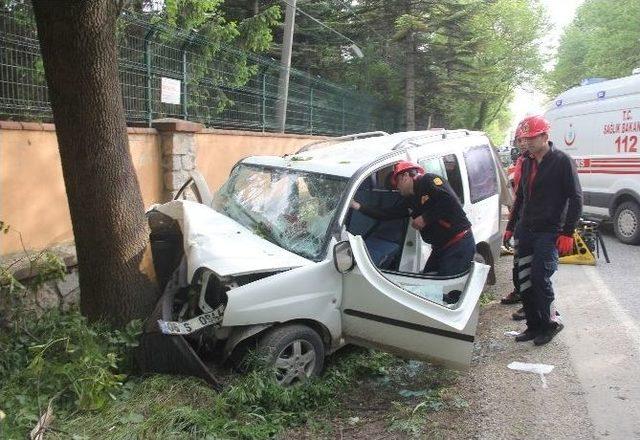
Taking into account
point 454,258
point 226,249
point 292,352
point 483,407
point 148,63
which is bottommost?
point 483,407

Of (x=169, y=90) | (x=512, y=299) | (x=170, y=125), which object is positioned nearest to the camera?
(x=512, y=299)

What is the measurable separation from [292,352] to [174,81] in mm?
5797

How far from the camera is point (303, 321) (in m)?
3.99

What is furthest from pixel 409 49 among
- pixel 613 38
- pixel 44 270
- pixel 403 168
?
pixel 44 270

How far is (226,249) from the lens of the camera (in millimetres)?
4027

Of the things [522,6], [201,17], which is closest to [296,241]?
[201,17]

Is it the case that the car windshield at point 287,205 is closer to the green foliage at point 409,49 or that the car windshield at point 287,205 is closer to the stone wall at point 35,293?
the stone wall at point 35,293

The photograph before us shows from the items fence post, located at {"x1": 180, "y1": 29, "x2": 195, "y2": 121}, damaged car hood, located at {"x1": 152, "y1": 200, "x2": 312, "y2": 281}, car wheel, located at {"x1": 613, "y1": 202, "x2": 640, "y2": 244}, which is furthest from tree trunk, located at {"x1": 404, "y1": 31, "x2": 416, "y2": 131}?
damaged car hood, located at {"x1": 152, "y1": 200, "x2": 312, "y2": 281}

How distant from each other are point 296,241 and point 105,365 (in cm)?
156

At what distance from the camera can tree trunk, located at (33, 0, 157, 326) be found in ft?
12.0

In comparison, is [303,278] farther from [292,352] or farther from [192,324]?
Result: [192,324]

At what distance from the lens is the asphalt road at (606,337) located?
3607mm

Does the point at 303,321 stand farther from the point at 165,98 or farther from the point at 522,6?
the point at 522,6

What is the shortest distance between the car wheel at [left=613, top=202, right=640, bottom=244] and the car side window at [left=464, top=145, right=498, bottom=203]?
3.92m
